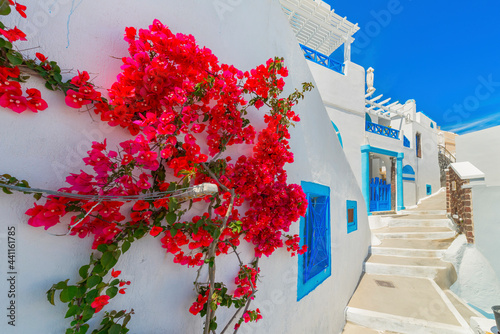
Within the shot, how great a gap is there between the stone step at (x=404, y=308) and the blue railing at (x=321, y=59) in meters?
6.74

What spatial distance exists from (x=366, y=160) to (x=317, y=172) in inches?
251

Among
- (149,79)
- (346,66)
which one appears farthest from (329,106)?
(149,79)

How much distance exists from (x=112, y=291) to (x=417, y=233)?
741cm

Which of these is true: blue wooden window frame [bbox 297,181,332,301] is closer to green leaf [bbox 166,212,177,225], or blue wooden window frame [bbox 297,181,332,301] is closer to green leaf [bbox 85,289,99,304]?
green leaf [bbox 166,212,177,225]

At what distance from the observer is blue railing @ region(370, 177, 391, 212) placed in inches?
345

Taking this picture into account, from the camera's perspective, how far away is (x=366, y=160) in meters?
8.38

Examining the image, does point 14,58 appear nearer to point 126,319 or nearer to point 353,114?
point 126,319

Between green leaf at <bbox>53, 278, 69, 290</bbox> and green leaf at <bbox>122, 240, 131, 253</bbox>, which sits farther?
green leaf at <bbox>122, 240, 131, 253</bbox>

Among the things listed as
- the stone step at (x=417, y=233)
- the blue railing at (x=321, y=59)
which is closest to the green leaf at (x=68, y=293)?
the stone step at (x=417, y=233)

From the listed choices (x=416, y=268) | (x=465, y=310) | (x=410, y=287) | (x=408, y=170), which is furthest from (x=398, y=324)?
(x=408, y=170)

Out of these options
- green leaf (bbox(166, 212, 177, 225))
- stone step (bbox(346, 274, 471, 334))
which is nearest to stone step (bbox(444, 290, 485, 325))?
stone step (bbox(346, 274, 471, 334))

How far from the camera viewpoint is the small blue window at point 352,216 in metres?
4.25

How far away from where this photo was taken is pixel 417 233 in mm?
6109

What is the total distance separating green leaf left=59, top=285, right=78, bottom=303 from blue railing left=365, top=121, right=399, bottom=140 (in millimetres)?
10012
